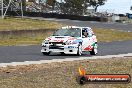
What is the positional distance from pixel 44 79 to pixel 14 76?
113cm

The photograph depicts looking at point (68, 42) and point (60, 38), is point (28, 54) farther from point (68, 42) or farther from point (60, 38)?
point (68, 42)

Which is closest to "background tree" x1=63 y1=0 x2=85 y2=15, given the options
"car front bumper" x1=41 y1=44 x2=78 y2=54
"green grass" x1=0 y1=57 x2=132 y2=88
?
"car front bumper" x1=41 y1=44 x2=78 y2=54

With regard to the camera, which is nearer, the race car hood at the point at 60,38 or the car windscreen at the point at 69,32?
the race car hood at the point at 60,38

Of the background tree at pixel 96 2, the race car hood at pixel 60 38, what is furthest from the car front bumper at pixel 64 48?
the background tree at pixel 96 2

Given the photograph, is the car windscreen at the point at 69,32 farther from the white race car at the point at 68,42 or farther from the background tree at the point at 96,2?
the background tree at the point at 96,2

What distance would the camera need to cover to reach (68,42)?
22562 mm

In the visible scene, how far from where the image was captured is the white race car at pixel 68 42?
22.5 m

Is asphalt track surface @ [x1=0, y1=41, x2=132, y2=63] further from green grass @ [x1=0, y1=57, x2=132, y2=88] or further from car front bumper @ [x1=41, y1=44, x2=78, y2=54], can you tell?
green grass @ [x1=0, y1=57, x2=132, y2=88]

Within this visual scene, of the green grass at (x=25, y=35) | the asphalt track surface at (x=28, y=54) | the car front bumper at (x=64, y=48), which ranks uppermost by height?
the car front bumper at (x=64, y=48)

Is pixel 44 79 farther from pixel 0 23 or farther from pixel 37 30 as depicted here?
pixel 0 23

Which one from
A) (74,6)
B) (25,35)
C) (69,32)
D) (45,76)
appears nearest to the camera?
(45,76)

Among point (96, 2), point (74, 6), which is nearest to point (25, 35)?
point (74, 6)

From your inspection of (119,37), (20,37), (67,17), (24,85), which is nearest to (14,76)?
(24,85)

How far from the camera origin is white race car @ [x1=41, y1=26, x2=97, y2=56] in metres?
22.5
